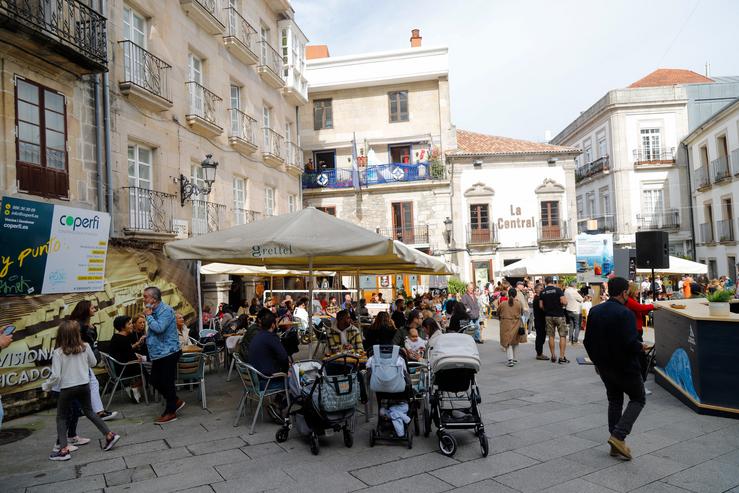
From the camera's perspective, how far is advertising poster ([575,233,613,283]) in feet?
57.8

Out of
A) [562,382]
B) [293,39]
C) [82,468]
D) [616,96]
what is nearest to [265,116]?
[293,39]

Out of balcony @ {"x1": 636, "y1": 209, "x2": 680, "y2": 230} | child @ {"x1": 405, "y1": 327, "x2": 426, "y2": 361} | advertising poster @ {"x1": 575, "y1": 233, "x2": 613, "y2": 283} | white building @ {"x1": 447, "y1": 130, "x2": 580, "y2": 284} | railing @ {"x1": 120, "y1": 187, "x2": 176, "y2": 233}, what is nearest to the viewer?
child @ {"x1": 405, "y1": 327, "x2": 426, "y2": 361}

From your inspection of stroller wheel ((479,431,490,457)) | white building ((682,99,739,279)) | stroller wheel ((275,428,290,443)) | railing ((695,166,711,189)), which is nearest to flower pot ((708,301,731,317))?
stroller wheel ((479,431,490,457))

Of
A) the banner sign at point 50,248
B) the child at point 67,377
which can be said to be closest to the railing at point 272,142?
the banner sign at point 50,248

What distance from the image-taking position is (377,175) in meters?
27.4

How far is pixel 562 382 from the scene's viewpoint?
8.88 metres

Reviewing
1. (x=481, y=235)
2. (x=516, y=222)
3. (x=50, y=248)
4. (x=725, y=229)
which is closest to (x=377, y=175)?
(x=481, y=235)

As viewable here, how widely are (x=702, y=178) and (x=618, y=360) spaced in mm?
28797

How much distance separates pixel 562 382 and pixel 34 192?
9.50m

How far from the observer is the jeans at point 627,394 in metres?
5.00

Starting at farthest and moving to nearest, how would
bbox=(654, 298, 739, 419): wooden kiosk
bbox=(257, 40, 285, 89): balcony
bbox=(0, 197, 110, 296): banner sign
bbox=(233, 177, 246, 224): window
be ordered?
bbox=(257, 40, 285, 89): balcony
bbox=(233, 177, 246, 224): window
bbox=(0, 197, 110, 296): banner sign
bbox=(654, 298, 739, 419): wooden kiosk

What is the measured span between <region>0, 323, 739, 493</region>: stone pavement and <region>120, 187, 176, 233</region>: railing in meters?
5.00

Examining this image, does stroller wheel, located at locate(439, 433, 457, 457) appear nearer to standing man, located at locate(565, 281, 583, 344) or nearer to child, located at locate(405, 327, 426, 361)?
child, located at locate(405, 327, 426, 361)

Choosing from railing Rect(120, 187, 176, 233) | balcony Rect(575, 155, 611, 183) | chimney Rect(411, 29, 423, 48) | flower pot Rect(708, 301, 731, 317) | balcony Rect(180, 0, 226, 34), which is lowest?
flower pot Rect(708, 301, 731, 317)
